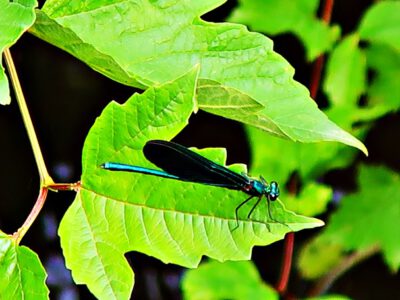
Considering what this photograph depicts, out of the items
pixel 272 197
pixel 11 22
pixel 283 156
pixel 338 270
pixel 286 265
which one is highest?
pixel 11 22

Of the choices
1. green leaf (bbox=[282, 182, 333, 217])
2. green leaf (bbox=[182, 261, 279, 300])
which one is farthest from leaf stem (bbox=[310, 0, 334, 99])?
green leaf (bbox=[182, 261, 279, 300])

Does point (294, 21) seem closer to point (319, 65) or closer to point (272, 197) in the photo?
point (319, 65)

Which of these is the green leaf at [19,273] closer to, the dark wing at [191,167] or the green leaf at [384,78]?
the dark wing at [191,167]

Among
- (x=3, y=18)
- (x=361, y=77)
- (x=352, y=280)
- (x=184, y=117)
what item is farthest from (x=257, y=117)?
(x=352, y=280)

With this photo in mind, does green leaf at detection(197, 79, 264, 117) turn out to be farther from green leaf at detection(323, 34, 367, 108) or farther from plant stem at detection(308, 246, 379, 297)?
plant stem at detection(308, 246, 379, 297)

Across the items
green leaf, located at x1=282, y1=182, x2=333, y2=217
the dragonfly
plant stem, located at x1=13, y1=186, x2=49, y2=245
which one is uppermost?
the dragonfly

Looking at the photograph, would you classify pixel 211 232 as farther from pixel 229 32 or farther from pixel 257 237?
pixel 229 32

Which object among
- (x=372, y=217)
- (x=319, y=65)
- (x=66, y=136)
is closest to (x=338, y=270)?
(x=372, y=217)
